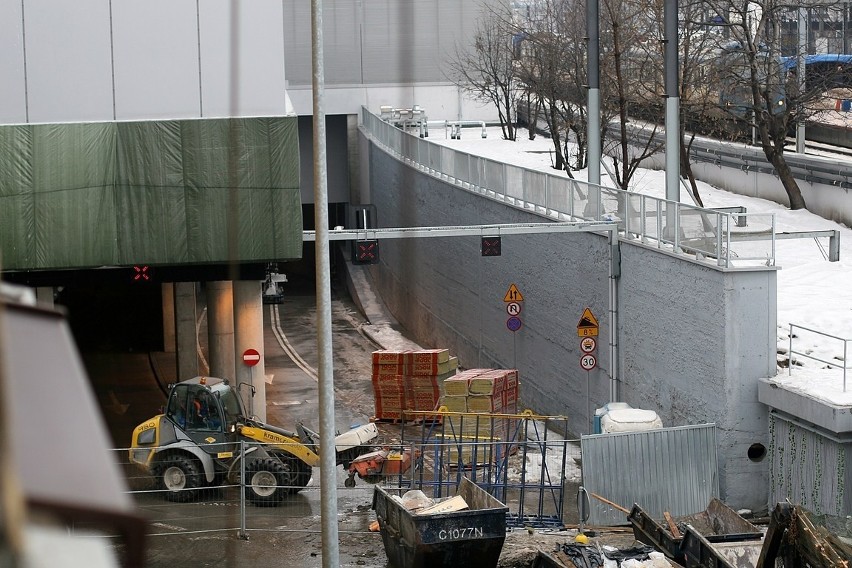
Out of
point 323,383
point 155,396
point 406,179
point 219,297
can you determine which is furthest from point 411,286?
point 323,383

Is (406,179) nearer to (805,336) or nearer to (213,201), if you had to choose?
(213,201)

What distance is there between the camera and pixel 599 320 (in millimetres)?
24141

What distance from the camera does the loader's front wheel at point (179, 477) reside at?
66.8 feet

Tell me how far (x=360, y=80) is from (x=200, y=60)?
37.0 meters

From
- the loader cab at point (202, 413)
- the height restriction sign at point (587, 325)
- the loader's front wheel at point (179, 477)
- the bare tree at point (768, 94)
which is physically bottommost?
the loader's front wheel at point (179, 477)

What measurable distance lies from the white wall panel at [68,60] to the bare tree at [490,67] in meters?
30.5

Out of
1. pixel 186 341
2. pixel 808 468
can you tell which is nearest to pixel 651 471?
pixel 808 468

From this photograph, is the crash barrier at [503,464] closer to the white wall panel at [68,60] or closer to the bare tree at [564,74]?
the white wall panel at [68,60]

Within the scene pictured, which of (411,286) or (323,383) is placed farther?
(411,286)

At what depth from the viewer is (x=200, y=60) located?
77.0 ft

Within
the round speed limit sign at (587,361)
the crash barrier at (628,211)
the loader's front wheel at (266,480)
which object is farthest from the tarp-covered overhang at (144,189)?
the round speed limit sign at (587,361)

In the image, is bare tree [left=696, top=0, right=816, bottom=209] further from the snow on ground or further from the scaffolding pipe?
the scaffolding pipe

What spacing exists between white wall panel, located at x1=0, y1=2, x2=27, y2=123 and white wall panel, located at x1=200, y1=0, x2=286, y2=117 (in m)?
3.53

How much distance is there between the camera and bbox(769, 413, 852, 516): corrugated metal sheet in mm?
16891
